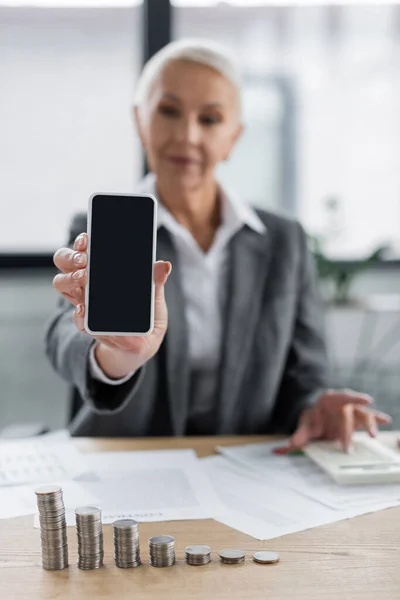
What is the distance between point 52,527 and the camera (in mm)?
807

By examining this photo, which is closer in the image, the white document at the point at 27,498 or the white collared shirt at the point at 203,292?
the white document at the point at 27,498

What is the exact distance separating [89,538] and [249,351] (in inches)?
31.8

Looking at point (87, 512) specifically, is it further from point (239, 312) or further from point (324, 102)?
point (324, 102)

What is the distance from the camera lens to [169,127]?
1.54 meters

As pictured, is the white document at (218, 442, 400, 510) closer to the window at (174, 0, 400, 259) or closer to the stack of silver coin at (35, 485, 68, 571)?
the stack of silver coin at (35, 485, 68, 571)

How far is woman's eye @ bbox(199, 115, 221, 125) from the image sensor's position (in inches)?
61.0

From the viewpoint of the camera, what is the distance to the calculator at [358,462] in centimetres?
110

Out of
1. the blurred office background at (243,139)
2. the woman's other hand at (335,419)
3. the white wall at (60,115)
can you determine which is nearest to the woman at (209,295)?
the woman's other hand at (335,419)

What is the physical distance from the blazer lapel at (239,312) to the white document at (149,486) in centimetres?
27

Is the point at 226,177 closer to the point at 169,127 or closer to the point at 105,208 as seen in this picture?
the point at 169,127

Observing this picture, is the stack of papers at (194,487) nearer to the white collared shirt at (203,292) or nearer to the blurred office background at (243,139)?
the white collared shirt at (203,292)

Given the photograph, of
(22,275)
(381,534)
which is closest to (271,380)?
(381,534)

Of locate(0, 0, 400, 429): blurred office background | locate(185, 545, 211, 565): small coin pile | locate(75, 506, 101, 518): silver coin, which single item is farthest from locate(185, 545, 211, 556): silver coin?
locate(0, 0, 400, 429): blurred office background

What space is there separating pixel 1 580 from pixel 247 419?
866 millimetres
